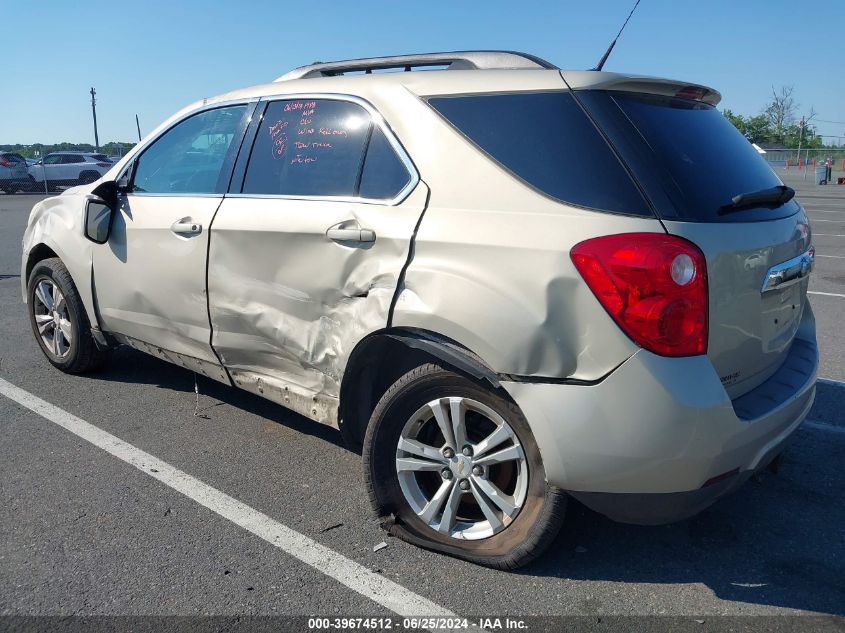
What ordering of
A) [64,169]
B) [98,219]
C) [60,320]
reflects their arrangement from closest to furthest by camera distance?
[98,219]
[60,320]
[64,169]

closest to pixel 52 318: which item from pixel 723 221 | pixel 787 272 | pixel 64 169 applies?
pixel 723 221

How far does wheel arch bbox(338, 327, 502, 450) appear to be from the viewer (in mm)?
2717

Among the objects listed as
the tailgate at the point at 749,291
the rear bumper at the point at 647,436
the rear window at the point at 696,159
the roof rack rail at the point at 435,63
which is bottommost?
the rear bumper at the point at 647,436

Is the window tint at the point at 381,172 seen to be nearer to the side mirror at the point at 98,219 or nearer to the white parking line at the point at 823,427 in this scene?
the side mirror at the point at 98,219

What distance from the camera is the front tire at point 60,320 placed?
193 inches

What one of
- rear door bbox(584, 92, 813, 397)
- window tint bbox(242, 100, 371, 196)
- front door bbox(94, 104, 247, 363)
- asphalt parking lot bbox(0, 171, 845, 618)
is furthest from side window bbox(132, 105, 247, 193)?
rear door bbox(584, 92, 813, 397)

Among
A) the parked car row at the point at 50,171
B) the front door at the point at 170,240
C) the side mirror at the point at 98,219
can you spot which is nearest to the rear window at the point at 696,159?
the front door at the point at 170,240

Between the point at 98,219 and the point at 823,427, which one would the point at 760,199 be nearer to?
the point at 823,427

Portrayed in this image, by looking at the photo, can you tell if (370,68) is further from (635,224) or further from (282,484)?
(282,484)

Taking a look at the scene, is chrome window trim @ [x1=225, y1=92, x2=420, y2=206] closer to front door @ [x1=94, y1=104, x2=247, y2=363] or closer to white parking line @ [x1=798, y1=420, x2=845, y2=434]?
front door @ [x1=94, y1=104, x2=247, y2=363]

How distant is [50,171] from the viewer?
30359mm

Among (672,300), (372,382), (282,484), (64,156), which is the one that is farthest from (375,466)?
(64,156)

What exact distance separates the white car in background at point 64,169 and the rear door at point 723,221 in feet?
101

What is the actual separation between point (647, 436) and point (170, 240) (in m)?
2.67
